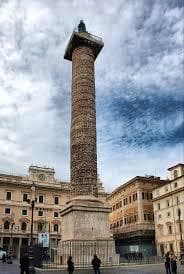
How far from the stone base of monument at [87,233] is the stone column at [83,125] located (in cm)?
120

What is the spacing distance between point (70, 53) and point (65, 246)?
1471 cm

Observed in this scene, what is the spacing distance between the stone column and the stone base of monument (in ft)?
3.94

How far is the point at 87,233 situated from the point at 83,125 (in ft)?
23.2

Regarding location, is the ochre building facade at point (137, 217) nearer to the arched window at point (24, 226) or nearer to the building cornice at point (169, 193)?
the building cornice at point (169, 193)

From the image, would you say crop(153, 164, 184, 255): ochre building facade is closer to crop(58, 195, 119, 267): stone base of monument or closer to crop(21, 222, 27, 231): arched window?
crop(58, 195, 119, 267): stone base of monument

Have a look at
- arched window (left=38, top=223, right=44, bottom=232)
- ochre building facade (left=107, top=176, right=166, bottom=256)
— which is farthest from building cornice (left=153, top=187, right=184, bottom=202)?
arched window (left=38, top=223, right=44, bottom=232)

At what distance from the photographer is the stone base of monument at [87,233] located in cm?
1897

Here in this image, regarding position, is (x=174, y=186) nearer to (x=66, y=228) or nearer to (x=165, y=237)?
(x=165, y=237)

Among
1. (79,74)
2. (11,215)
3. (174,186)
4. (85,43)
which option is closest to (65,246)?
(79,74)

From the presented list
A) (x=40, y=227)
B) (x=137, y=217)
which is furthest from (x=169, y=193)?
(x=40, y=227)

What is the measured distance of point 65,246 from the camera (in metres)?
19.8

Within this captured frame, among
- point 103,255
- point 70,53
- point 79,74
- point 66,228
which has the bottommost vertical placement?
point 103,255

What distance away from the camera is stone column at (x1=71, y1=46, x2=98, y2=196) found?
70.5ft

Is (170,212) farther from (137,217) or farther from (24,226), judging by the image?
(24,226)
